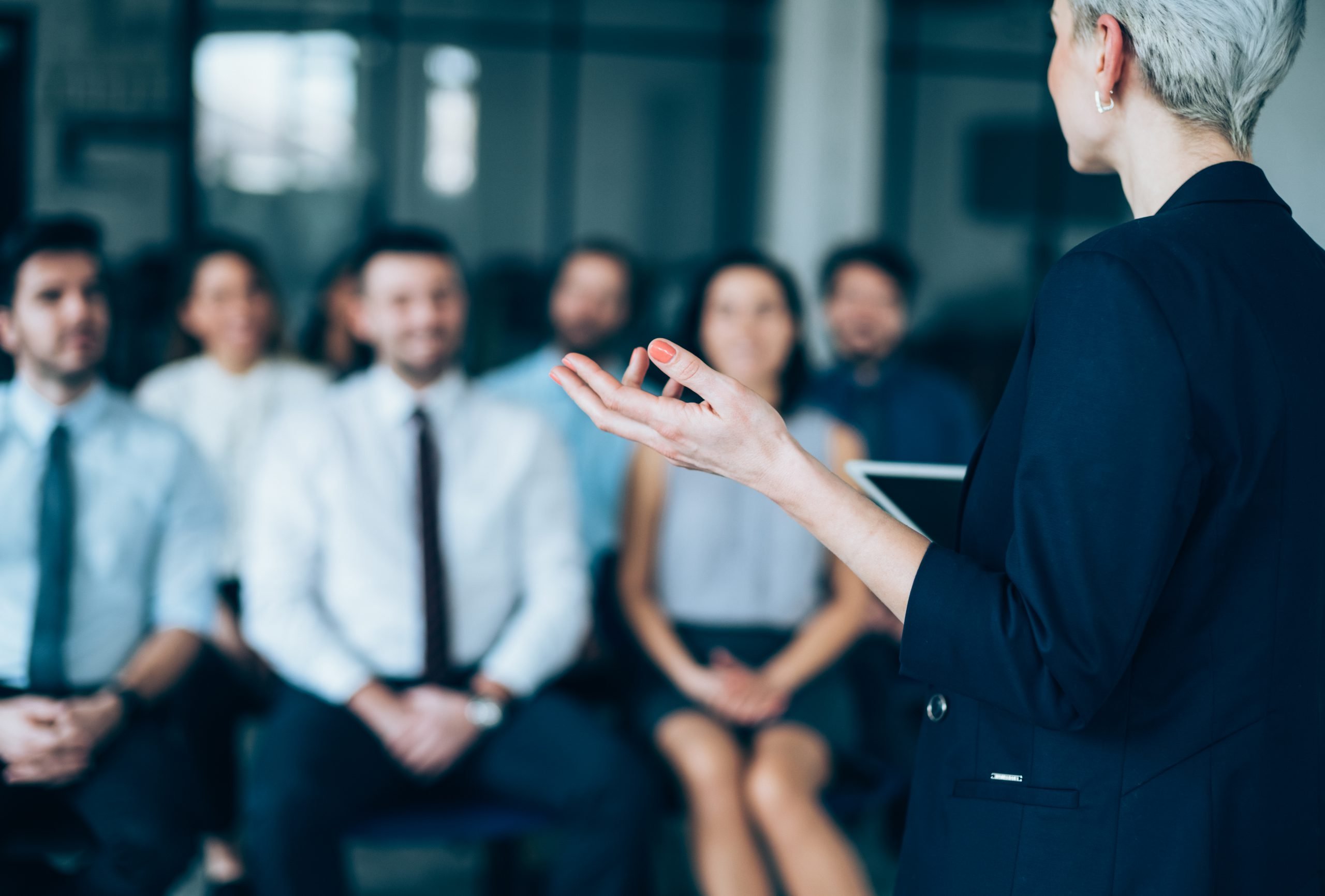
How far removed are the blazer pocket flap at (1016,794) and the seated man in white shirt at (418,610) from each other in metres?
1.38

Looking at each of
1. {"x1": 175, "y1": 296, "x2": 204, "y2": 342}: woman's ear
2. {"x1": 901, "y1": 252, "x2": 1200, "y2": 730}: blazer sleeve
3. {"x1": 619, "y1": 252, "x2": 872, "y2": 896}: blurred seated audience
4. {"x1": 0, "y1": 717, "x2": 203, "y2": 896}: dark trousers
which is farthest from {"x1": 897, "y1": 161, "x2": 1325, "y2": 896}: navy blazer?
{"x1": 175, "y1": 296, "x2": 204, "y2": 342}: woman's ear

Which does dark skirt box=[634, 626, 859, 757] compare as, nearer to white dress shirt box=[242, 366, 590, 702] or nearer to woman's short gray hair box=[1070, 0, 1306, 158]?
white dress shirt box=[242, 366, 590, 702]

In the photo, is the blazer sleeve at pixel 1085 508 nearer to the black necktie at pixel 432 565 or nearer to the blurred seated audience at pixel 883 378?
the black necktie at pixel 432 565

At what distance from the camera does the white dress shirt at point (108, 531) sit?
7.89 ft

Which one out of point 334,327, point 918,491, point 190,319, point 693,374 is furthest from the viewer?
point 334,327

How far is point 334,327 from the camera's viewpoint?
450 centimetres

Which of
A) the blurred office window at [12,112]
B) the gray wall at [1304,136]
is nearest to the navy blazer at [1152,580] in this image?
→ the gray wall at [1304,136]

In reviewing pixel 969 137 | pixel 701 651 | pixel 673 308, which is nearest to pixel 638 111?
pixel 673 308

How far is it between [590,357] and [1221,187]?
117 inches

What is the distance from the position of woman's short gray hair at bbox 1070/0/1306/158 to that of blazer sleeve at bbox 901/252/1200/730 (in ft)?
0.63

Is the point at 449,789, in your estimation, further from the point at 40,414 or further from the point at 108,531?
the point at 40,414

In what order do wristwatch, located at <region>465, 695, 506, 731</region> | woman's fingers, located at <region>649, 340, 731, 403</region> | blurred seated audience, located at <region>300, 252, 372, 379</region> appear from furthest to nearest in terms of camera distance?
blurred seated audience, located at <region>300, 252, 372, 379</region> → wristwatch, located at <region>465, 695, 506, 731</region> → woman's fingers, located at <region>649, 340, 731, 403</region>

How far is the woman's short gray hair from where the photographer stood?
3.24ft

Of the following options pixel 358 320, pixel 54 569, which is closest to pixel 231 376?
pixel 358 320
